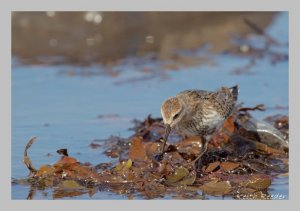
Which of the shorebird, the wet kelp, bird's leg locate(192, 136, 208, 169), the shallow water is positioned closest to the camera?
the wet kelp

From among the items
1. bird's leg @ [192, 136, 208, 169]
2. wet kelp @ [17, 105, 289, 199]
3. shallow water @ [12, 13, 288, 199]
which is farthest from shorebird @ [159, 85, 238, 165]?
shallow water @ [12, 13, 288, 199]

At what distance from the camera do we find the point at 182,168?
6.95 metres

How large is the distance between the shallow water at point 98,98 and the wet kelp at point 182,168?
0.18m

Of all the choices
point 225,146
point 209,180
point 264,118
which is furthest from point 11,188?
point 264,118

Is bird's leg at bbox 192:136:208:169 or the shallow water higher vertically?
the shallow water

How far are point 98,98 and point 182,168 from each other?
3.84 meters

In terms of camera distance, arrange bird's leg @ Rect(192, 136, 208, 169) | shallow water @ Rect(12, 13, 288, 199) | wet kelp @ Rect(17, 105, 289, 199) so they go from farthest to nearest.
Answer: shallow water @ Rect(12, 13, 288, 199)
bird's leg @ Rect(192, 136, 208, 169)
wet kelp @ Rect(17, 105, 289, 199)

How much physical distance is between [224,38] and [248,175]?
7.58 m

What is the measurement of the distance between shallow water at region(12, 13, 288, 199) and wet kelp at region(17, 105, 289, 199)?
183 millimetres

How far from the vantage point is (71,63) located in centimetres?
1287

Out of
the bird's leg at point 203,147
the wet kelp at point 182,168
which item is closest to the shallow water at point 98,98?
the wet kelp at point 182,168

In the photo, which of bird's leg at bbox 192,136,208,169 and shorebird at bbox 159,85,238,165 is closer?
shorebird at bbox 159,85,238,165

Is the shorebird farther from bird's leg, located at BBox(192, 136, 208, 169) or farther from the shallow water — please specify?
the shallow water

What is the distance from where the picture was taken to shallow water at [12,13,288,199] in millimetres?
8141
